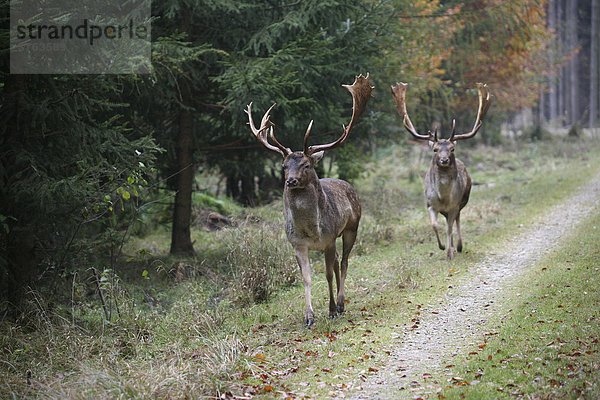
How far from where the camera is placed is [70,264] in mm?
8930

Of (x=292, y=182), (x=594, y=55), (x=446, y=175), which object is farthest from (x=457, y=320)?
(x=594, y=55)

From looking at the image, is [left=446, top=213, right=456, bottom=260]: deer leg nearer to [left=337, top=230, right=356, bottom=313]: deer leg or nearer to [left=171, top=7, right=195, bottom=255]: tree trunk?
[left=337, top=230, right=356, bottom=313]: deer leg

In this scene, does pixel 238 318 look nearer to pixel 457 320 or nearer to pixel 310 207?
pixel 310 207

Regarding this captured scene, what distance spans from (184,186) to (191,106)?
191cm

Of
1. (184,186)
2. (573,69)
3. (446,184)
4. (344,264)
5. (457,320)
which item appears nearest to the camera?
(457,320)

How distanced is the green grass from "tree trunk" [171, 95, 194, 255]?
1.67 feet

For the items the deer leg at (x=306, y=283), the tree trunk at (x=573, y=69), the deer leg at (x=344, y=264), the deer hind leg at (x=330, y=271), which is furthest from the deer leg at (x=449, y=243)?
the tree trunk at (x=573, y=69)

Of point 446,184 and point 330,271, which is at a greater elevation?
point 446,184

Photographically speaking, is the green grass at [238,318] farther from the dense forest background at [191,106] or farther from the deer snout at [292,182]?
the deer snout at [292,182]

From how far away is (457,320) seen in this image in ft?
26.9

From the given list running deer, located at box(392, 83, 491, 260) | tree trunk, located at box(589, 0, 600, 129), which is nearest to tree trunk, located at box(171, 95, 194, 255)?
running deer, located at box(392, 83, 491, 260)

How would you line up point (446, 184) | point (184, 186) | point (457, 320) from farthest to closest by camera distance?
point (184, 186) < point (446, 184) < point (457, 320)

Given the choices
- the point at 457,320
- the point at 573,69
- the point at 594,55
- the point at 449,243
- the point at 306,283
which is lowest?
the point at 457,320

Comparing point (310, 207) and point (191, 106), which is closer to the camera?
point (310, 207)
